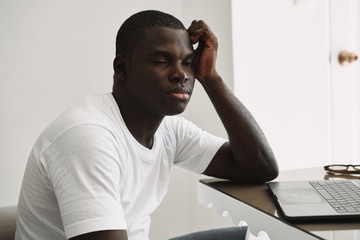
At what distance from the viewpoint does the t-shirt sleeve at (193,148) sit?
1.28 m

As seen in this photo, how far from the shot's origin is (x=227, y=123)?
4.10 feet

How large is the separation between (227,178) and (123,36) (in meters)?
0.50

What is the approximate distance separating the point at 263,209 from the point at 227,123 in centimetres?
48

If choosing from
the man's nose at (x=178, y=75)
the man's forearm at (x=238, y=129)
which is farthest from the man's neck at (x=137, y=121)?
the man's forearm at (x=238, y=129)

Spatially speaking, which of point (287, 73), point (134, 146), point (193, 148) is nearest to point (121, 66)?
point (134, 146)

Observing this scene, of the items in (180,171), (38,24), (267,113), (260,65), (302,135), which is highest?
(38,24)

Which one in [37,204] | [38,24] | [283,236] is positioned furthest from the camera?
[38,24]

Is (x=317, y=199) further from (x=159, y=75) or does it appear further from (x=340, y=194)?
(x=159, y=75)

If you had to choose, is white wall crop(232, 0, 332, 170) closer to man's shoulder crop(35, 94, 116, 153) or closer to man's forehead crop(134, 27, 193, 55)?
man's forehead crop(134, 27, 193, 55)

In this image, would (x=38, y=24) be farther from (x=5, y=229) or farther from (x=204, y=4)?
(x=5, y=229)

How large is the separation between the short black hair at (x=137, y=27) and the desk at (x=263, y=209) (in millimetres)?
424

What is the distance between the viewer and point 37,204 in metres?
0.94

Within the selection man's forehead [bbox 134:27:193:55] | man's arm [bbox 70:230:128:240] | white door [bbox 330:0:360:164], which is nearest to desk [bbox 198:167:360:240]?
man's arm [bbox 70:230:128:240]

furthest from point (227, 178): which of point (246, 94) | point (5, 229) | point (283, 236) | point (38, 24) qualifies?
point (38, 24)
